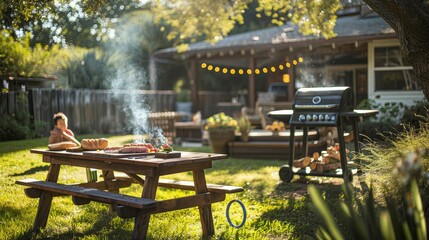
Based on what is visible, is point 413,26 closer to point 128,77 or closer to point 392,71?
point 392,71

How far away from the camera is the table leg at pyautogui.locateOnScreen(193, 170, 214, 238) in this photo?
223 inches

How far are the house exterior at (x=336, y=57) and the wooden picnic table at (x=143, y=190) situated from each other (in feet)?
32.2

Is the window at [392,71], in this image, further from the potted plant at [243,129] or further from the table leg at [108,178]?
the table leg at [108,178]

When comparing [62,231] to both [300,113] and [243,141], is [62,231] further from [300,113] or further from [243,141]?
[243,141]

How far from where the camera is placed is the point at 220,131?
12398 mm

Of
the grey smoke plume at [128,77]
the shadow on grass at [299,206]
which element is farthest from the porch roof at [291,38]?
the shadow on grass at [299,206]

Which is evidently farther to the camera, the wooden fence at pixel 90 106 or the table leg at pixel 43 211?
the wooden fence at pixel 90 106

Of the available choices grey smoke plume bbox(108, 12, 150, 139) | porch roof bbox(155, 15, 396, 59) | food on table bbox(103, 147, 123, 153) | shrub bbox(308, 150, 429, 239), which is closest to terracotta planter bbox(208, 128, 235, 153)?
grey smoke plume bbox(108, 12, 150, 139)

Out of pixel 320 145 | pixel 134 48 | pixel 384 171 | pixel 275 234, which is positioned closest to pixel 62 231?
pixel 275 234

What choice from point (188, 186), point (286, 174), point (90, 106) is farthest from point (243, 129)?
point (90, 106)

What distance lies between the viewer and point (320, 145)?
36.8 ft

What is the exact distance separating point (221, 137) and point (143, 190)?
→ 288 inches

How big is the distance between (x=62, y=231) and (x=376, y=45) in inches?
487

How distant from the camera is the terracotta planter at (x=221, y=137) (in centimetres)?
1241
